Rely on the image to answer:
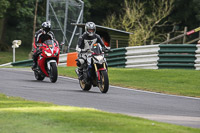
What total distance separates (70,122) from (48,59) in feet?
32.5

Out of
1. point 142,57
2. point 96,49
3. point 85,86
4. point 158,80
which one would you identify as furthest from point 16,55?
point 96,49

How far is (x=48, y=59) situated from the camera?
1809 cm

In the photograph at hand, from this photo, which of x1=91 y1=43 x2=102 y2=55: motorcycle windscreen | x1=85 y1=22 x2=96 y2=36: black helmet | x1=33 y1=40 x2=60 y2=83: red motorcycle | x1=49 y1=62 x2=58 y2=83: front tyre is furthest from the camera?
x1=33 y1=40 x2=60 y2=83: red motorcycle

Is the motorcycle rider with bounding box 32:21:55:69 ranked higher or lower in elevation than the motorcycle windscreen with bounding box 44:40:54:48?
higher

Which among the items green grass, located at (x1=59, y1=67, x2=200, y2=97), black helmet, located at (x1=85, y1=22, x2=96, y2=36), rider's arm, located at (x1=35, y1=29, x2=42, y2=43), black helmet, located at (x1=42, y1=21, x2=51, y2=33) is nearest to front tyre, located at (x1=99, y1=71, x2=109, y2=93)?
black helmet, located at (x1=85, y1=22, x2=96, y2=36)

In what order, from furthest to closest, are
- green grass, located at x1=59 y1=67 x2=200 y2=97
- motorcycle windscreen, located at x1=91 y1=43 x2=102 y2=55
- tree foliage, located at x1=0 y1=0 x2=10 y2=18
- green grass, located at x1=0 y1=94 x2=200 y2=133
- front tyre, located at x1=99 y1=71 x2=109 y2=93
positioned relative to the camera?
tree foliage, located at x1=0 y1=0 x2=10 y2=18 → green grass, located at x1=59 y1=67 x2=200 y2=97 → motorcycle windscreen, located at x1=91 y1=43 x2=102 y2=55 → front tyre, located at x1=99 y1=71 x2=109 y2=93 → green grass, located at x1=0 y1=94 x2=200 y2=133

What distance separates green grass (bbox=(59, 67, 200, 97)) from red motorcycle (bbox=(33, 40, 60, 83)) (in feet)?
5.85

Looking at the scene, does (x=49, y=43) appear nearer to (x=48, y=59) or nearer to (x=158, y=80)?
(x=48, y=59)

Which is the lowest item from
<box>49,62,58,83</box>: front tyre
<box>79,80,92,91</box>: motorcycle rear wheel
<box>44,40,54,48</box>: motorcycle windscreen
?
<box>79,80,92,91</box>: motorcycle rear wheel

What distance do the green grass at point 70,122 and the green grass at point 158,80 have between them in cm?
645

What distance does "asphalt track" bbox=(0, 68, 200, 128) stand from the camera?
1064 centimetres

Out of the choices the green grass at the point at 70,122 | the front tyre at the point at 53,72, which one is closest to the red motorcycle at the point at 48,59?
the front tyre at the point at 53,72

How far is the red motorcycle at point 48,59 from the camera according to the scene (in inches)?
699

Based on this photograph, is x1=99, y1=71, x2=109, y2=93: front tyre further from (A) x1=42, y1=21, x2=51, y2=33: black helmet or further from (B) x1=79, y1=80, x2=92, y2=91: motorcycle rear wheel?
(A) x1=42, y1=21, x2=51, y2=33: black helmet
